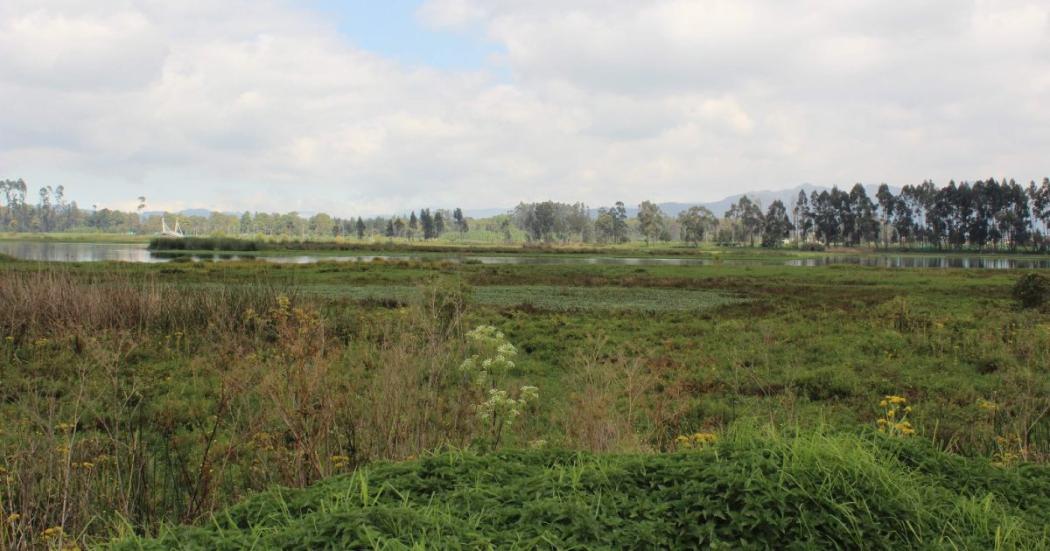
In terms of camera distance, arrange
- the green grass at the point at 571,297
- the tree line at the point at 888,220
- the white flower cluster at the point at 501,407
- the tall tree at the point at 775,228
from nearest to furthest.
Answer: the white flower cluster at the point at 501,407
the green grass at the point at 571,297
the tree line at the point at 888,220
the tall tree at the point at 775,228

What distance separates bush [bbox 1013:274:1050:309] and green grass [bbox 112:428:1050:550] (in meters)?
24.5

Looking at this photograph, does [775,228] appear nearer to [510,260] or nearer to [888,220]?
[888,220]

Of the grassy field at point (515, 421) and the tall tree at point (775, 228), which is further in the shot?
the tall tree at point (775, 228)

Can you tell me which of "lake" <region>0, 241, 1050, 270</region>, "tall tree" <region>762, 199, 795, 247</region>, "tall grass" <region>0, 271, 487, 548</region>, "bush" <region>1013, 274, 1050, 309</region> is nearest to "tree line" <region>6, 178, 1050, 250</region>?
"tall tree" <region>762, 199, 795, 247</region>

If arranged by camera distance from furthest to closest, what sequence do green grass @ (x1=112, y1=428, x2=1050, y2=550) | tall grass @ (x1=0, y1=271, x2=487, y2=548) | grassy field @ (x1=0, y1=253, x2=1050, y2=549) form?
tall grass @ (x1=0, y1=271, x2=487, y2=548)
grassy field @ (x1=0, y1=253, x2=1050, y2=549)
green grass @ (x1=112, y1=428, x2=1050, y2=550)

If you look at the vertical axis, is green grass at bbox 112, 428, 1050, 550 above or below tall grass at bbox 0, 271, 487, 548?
above

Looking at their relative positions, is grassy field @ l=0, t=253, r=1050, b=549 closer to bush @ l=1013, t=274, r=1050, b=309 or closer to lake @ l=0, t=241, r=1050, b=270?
bush @ l=1013, t=274, r=1050, b=309

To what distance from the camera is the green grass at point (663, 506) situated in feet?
9.86

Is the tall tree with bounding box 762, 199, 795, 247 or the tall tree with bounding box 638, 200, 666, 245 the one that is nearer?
the tall tree with bounding box 762, 199, 795, 247

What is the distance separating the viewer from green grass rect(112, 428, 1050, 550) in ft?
9.86

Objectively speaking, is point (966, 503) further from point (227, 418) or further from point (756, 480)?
point (227, 418)

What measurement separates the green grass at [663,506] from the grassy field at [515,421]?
2 centimetres

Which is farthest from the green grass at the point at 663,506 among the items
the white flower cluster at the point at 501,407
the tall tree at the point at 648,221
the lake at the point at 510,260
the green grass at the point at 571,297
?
the tall tree at the point at 648,221

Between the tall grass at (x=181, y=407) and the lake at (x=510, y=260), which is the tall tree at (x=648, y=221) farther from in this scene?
the tall grass at (x=181, y=407)
